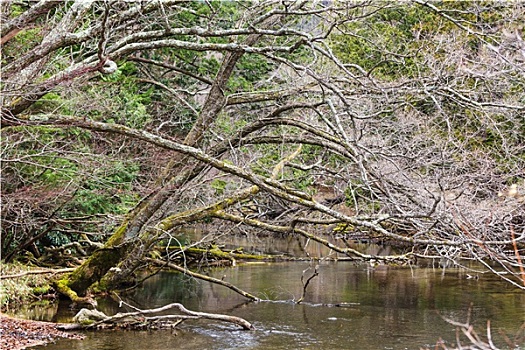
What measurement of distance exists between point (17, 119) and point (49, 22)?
2281mm

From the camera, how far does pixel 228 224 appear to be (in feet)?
49.8

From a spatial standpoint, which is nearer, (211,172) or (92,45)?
(92,45)

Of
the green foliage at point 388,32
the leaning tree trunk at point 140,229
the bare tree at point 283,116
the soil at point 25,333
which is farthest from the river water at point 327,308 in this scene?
the green foliage at point 388,32

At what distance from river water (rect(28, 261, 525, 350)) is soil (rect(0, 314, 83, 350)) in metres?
0.32

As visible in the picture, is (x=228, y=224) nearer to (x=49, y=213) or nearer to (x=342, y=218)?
(x=49, y=213)

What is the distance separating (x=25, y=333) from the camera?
9719 mm

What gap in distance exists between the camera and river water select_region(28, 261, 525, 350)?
32.0 ft

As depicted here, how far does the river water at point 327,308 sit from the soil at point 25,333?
32 cm

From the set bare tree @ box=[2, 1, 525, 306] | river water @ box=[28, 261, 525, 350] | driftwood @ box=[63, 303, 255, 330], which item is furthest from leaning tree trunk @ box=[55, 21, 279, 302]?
driftwood @ box=[63, 303, 255, 330]

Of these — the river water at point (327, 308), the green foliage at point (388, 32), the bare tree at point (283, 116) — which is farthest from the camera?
the green foliage at point (388, 32)

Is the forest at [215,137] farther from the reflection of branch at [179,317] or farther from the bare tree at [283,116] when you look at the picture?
the reflection of branch at [179,317]

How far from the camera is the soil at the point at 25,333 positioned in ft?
30.1

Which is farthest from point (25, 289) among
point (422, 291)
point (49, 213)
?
point (422, 291)

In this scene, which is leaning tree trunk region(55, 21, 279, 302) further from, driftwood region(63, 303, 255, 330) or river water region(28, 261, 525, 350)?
driftwood region(63, 303, 255, 330)
